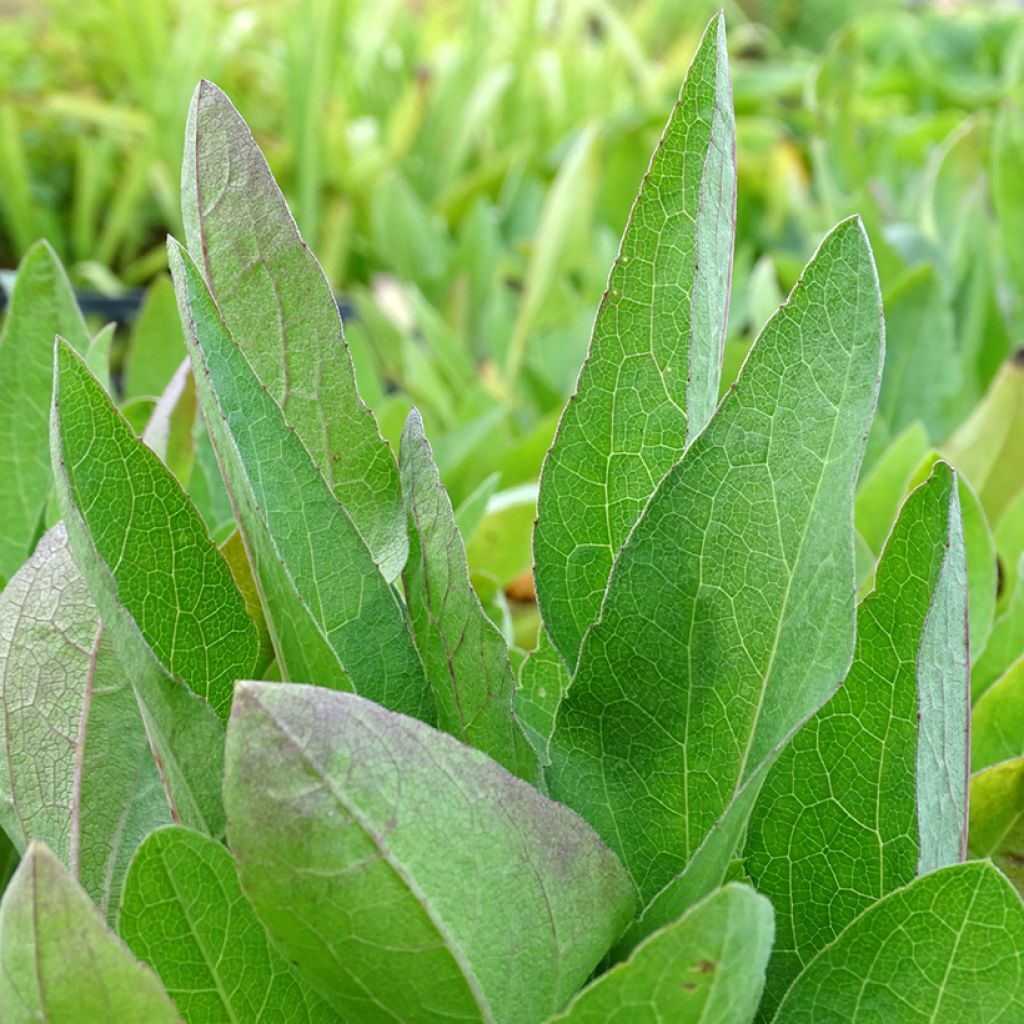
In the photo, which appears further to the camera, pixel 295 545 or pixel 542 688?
pixel 542 688

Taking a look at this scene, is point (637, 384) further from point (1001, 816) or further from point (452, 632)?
point (1001, 816)

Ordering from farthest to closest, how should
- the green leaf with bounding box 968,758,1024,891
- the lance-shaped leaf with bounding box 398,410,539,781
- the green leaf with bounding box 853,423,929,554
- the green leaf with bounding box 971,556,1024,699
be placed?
1. the green leaf with bounding box 853,423,929,554
2. the green leaf with bounding box 971,556,1024,699
3. the green leaf with bounding box 968,758,1024,891
4. the lance-shaped leaf with bounding box 398,410,539,781

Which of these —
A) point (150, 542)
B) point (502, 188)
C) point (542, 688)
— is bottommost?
point (502, 188)

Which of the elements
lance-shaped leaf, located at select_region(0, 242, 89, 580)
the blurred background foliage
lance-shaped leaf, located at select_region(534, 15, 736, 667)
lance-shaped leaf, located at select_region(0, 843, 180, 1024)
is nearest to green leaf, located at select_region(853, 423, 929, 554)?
the blurred background foliage

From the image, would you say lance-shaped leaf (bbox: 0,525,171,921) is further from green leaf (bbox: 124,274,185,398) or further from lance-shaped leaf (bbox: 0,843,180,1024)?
green leaf (bbox: 124,274,185,398)

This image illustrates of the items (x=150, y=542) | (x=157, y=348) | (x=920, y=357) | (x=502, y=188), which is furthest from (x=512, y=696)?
(x=502, y=188)

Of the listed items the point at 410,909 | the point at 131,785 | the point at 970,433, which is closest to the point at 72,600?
the point at 131,785

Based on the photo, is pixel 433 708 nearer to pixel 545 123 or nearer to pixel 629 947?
pixel 629 947
